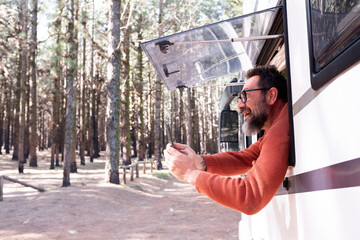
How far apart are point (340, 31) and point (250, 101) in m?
1.15

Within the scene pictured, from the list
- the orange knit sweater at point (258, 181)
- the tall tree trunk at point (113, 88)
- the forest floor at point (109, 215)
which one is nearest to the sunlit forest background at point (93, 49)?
the tall tree trunk at point (113, 88)

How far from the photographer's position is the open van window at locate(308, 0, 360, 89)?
1.08 m

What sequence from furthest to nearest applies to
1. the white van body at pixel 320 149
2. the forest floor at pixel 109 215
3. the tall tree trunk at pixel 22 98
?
the tall tree trunk at pixel 22 98, the forest floor at pixel 109 215, the white van body at pixel 320 149

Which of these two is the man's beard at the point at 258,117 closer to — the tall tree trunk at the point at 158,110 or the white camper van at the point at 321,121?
the white camper van at the point at 321,121

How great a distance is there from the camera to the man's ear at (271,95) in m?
2.27

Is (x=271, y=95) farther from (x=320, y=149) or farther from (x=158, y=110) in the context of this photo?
(x=158, y=110)

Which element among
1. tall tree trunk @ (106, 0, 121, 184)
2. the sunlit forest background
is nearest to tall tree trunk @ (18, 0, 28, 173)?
the sunlit forest background

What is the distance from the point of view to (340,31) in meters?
1.19

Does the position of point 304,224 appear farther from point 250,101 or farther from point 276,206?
point 250,101

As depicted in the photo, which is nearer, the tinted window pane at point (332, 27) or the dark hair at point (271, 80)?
the tinted window pane at point (332, 27)

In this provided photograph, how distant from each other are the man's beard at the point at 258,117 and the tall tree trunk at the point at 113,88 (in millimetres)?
13098

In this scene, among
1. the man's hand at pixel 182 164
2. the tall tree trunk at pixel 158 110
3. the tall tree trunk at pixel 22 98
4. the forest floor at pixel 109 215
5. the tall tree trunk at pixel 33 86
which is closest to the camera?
the man's hand at pixel 182 164

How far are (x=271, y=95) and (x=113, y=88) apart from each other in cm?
1335

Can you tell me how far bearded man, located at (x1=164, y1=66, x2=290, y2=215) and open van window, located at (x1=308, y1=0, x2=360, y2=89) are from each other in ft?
1.66
